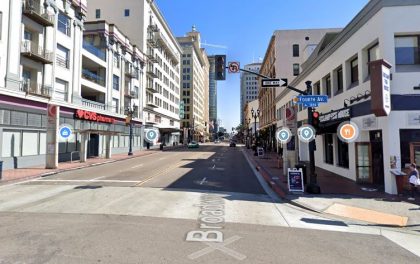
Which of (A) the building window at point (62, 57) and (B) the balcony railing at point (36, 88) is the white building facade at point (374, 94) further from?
(A) the building window at point (62, 57)

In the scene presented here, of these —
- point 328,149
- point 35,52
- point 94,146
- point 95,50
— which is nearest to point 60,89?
point 35,52

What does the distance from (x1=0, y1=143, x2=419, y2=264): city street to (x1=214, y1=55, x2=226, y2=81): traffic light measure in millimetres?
5500

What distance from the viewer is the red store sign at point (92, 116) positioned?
105 feet

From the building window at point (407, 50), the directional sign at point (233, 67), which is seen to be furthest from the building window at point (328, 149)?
the directional sign at point (233, 67)

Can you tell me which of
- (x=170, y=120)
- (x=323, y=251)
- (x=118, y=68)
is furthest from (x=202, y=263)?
(x=170, y=120)

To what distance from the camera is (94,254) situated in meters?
6.02

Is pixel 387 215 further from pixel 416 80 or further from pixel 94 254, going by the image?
pixel 94 254

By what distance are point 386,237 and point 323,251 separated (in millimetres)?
2314

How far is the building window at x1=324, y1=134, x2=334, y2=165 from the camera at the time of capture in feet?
70.1

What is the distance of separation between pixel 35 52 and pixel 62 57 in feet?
14.7

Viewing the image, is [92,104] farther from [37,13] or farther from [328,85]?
[328,85]

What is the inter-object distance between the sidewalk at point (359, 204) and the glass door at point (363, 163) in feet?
3.49

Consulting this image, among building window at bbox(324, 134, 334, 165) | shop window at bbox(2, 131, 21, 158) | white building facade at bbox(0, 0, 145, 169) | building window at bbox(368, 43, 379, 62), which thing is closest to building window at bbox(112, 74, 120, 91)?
white building facade at bbox(0, 0, 145, 169)

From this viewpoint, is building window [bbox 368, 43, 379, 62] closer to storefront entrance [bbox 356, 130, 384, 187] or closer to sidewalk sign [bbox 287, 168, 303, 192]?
storefront entrance [bbox 356, 130, 384, 187]
